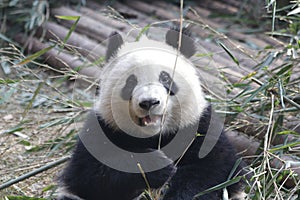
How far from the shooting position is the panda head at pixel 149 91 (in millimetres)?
2869

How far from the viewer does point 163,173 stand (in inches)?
112

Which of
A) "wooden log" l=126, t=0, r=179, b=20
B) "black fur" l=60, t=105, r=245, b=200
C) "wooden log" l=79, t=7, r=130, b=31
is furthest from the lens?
"wooden log" l=126, t=0, r=179, b=20

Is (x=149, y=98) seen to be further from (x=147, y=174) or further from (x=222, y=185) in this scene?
(x=222, y=185)

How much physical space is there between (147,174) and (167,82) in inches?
18.9

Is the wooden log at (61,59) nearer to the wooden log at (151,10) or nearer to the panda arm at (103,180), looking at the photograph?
the wooden log at (151,10)

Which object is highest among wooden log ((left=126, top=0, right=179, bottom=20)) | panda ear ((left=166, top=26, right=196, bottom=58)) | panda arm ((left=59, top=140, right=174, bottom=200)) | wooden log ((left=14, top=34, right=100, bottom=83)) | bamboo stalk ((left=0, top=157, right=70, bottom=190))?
panda ear ((left=166, top=26, right=196, bottom=58))

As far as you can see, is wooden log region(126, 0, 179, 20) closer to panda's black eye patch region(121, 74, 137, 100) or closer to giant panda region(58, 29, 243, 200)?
giant panda region(58, 29, 243, 200)

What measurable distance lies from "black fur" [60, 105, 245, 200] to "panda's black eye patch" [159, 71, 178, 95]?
22 centimetres

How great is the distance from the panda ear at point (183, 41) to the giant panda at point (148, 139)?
0.10 meters

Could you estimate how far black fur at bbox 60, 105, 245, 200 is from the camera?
2830mm

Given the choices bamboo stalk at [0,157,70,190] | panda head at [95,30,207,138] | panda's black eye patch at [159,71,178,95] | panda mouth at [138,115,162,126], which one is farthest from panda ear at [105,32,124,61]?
bamboo stalk at [0,157,70,190]

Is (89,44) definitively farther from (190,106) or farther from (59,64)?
(190,106)

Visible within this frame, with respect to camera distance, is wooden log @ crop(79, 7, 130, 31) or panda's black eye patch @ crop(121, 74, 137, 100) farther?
wooden log @ crop(79, 7, 130, 31)

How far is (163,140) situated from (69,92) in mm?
2294
